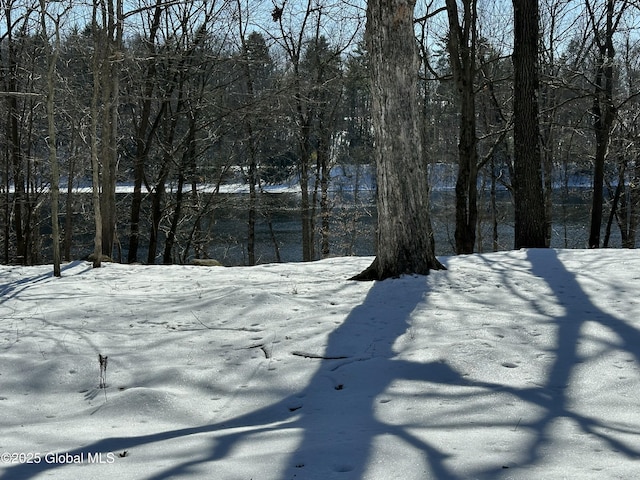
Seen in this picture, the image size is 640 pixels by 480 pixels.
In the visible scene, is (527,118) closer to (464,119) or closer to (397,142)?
(464,119)

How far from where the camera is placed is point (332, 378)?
3.69 m

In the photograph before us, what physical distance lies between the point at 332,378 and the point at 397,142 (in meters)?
3.34

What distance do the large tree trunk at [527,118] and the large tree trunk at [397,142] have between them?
3252 mm

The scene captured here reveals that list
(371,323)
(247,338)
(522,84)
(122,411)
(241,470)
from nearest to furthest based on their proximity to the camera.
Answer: (241,470), (122,411), (247,338), (371,323), (522,84)

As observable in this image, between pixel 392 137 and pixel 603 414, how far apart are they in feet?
13.2

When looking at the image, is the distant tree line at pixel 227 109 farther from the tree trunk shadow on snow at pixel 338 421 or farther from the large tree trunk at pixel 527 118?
the tree trunk shadow on snow at pixel 338 421

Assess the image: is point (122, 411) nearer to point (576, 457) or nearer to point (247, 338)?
point (247, 338)

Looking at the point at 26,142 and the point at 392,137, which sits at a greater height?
the point at 26,142

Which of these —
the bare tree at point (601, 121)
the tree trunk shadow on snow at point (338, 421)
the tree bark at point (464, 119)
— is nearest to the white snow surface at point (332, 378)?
the tree trunk shadow on snow at point (338, 421)

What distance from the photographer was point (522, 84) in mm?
9023

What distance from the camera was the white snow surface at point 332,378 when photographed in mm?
2395

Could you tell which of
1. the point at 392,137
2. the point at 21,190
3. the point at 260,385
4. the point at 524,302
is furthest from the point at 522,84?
the point at 21,190

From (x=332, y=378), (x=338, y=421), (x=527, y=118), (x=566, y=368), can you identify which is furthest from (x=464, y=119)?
(x=338, y=421)

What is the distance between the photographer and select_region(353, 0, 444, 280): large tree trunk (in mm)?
6191
